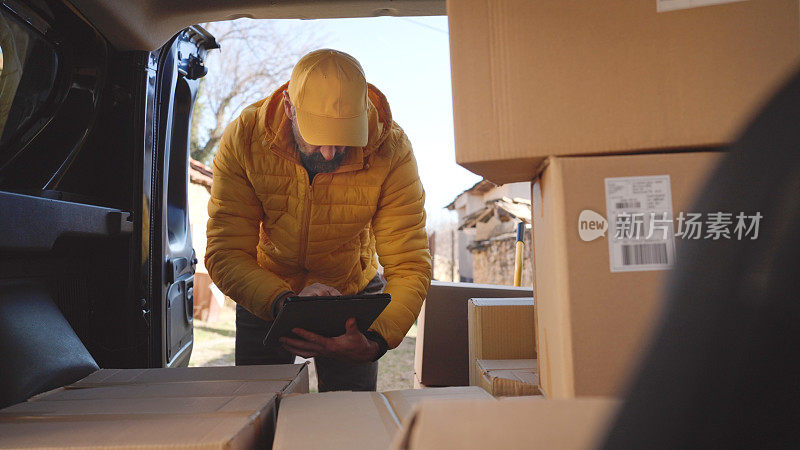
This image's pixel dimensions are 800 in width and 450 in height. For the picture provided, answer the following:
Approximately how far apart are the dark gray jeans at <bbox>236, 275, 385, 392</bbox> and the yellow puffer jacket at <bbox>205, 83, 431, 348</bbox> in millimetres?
192

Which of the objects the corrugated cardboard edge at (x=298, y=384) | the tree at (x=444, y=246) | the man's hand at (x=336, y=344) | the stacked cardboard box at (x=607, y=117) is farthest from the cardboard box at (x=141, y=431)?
the tree at (x=444, y=246)

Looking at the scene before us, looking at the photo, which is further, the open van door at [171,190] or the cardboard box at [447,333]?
the cardboard box at [447,333]

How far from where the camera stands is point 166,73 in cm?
203

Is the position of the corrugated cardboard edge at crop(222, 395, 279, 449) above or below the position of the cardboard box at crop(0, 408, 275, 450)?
below

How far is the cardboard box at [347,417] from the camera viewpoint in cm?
79

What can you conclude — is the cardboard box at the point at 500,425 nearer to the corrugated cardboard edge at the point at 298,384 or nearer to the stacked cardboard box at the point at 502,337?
the corrugated cardboard edge at the point at 298,384

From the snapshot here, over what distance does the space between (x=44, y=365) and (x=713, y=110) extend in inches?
57.1

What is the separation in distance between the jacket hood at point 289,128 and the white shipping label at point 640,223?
1.10 m

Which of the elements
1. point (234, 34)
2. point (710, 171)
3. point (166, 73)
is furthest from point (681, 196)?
point (234, 34)

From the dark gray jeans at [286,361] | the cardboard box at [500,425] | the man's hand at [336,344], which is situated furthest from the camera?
the dark gray jeans at [286,361]

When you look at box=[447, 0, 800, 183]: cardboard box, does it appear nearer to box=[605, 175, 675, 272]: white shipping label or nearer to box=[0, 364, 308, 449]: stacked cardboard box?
box=[605, 175, 675, 272]: white shipping label

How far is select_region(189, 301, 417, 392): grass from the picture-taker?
468 centimetres

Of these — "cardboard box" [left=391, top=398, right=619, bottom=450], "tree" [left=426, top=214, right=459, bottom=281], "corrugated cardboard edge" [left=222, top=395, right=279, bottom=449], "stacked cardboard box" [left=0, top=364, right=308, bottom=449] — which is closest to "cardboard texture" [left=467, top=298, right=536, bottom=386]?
"stacked cardboard box" [left=0, top=364, right=308, bottom=449]

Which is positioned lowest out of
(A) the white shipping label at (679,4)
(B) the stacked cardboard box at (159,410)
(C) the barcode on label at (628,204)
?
(B) the stacked cardboard box at (159,410)
